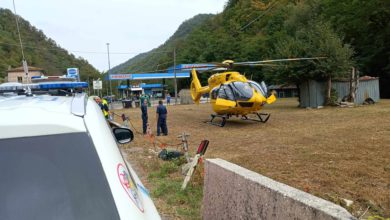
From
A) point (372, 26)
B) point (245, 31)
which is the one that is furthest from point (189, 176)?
point (245, 31)

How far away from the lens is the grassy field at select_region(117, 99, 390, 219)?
615cm

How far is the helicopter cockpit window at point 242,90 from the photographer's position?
17.7 meters

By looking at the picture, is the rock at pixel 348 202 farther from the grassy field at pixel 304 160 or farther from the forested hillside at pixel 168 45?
the forested hillside at pixel 168 45

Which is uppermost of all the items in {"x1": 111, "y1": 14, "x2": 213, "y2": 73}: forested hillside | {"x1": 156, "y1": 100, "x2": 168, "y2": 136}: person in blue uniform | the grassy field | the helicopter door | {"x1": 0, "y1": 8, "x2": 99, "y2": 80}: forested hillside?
{"x1": 111, "y1": 14, "x2": 213, "y2": 73}: forested hillside

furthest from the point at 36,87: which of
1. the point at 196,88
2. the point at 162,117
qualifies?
the point at 196,88

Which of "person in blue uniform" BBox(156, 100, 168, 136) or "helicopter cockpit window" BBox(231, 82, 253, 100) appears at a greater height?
"helicopter cockpit window" BBox(231, 82, 253, 100)

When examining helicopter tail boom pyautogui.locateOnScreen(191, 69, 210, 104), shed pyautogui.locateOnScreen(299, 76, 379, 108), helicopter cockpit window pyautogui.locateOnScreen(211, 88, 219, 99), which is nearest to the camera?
helicopter cockpit window pyautogui.locateOnScreen(211, 88, 219, 99)

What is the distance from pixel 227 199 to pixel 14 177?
2831 mm

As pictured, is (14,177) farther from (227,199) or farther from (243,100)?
(243,100)

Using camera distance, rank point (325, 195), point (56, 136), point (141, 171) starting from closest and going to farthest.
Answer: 1. point (56, 136)
2. point (325, 195)
3. point (141, 171)

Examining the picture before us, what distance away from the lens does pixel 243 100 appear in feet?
58.1

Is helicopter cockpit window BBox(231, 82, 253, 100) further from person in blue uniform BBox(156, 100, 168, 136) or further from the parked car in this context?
the parked car

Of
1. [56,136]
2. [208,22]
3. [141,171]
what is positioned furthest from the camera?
[208,22]

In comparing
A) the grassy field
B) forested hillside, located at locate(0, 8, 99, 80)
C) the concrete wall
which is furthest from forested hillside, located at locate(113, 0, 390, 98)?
the concrete wall
